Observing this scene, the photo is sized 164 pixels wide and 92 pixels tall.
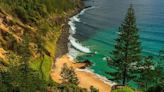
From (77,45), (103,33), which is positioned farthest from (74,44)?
(103,33)

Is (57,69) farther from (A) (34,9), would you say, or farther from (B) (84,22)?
(B) (84,22)

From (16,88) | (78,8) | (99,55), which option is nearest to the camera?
(16,88)

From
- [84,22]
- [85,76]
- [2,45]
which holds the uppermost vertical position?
[84,22]

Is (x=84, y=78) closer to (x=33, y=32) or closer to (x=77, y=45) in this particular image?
(x=33, y=32)

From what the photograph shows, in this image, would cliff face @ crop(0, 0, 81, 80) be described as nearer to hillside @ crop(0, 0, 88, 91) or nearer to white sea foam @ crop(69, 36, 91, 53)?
hillside @ crop(0, 0, 88, 91)

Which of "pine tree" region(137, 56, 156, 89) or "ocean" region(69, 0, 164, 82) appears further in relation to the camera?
"ocean" region(69, 0, 164, 82)

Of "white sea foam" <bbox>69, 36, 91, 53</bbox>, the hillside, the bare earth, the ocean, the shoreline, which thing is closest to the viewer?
the hillside

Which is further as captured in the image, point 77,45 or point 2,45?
point 77,45

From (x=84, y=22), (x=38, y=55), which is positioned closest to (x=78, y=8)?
(x=84, y=22)

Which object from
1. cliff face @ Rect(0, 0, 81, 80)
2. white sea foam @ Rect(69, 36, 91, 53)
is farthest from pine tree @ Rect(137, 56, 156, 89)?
white sea foam @ Rect(69, 36, 91, 53)
